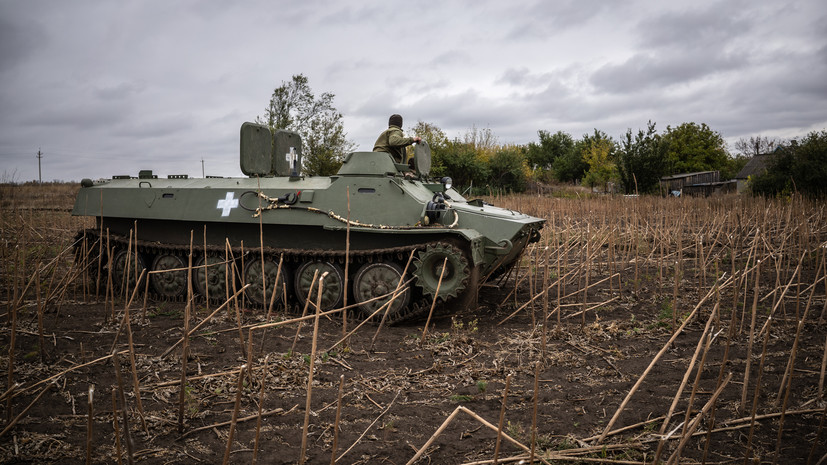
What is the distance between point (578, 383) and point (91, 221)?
1481 cm

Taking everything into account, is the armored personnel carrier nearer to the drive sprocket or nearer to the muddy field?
the drive sprocket

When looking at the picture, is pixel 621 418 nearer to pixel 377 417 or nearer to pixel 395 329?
pixel 377 417

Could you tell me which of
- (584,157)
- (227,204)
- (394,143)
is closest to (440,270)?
(394,143)

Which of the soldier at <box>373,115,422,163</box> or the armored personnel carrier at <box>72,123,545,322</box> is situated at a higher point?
the soldier at <box>373,115,422,163</box>

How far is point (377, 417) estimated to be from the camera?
4.18 metres

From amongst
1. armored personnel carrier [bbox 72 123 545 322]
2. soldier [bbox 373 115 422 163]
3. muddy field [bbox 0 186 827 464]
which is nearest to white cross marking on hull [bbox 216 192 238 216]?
armored personnel carrier [bbox 72 123 545 322]

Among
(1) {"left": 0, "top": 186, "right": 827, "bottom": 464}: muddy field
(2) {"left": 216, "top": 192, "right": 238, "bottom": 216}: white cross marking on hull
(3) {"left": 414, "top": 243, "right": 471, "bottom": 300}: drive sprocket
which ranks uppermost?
(2) {"left": 216, "top": 192, "right": 238, "bottom": 216}: white cross marking on hull

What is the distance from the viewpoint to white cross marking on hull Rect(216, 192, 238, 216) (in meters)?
7.91

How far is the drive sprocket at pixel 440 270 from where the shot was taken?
21.5ft

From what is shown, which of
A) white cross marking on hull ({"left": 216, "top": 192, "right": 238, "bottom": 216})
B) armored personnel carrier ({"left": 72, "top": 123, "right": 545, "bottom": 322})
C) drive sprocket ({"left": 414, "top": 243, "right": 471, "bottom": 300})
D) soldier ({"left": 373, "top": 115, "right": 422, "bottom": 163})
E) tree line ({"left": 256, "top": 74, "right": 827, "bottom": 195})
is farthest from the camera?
tree line ({"left": 256, "top": 74, "right": 827, "bottom": 195})

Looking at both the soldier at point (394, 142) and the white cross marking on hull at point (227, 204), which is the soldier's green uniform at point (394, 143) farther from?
the white cross marking on hull at point (227, 204)

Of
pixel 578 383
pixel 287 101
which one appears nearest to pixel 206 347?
pixel 578 383

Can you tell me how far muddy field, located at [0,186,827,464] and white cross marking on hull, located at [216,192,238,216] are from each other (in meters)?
1.40

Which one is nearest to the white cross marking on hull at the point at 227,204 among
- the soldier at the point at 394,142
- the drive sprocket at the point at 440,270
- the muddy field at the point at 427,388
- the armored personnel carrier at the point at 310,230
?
the armored personnel carrier at the point at 310,230
